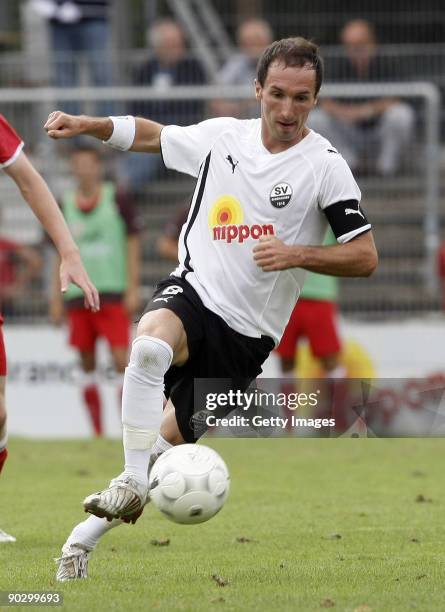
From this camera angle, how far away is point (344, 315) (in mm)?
15812

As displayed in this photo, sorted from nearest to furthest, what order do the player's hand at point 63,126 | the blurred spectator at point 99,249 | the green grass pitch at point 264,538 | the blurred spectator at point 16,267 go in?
1. the green grass pitch at point 264,538
2. the player's hand at point 63,126
3. the blurred spectator at point 99,249
4. the blurred spectator at point 16,267

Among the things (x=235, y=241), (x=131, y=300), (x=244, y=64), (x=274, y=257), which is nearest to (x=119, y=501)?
(x=274, y=257)

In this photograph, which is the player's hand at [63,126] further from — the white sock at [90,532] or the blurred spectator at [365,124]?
the blurred spectator at [365,124]

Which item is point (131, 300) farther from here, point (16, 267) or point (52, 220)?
point (52, 220)

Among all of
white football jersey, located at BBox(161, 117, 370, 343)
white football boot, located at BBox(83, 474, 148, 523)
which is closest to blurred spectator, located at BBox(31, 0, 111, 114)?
white football jersey, located at BBox(161, 117, 370, 343)

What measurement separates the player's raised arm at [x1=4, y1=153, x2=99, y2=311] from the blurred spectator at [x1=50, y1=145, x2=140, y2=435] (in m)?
7.32


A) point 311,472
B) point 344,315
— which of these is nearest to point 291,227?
point 311,472

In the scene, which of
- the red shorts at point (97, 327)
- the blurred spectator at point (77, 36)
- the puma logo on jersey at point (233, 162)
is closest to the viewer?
the puma logo on jersey at point (233, 162)

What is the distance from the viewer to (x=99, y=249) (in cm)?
1436

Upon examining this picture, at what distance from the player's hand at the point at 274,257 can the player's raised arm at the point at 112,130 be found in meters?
1.02

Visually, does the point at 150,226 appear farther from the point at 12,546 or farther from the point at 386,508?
the point at 12,546

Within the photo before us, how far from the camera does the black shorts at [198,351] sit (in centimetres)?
672

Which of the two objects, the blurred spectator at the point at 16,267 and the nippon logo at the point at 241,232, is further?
the blurred spectator at the point at 16,267
